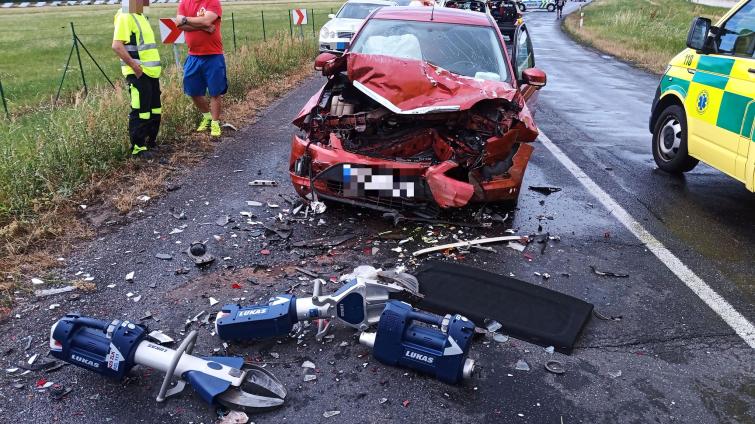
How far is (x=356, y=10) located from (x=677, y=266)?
12.8 metres

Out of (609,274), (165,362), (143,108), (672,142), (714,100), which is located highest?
(714,100)

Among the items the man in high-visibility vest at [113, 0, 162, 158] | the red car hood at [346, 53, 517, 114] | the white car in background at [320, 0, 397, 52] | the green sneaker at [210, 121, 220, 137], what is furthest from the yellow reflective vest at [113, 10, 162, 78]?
the white car in background at [320, 0, 397, 52]

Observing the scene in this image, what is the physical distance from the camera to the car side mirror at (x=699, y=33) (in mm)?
5270

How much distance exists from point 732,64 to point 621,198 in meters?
1.49

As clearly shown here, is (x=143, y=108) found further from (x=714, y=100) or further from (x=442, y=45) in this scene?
(x=714, y=100)

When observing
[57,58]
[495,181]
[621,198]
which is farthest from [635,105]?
[57,58]

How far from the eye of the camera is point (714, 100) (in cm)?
513

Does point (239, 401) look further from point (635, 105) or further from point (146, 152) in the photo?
point (635, 105)

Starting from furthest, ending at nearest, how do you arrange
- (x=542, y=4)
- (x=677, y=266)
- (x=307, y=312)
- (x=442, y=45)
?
(x=542, y=4) → (x=442, y=45) → (x=677, y=266) → (x=307, y=312)

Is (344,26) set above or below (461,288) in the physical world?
above

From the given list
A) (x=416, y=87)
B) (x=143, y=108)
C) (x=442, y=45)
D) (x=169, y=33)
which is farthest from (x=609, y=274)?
(x=169, y=33)

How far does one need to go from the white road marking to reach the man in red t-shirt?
4490mm

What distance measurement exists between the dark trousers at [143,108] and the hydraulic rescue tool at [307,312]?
379cm

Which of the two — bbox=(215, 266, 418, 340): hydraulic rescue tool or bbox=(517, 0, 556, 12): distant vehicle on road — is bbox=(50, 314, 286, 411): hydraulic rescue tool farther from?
bbox=(517, 0, 556, 12): distant vehicle on road
